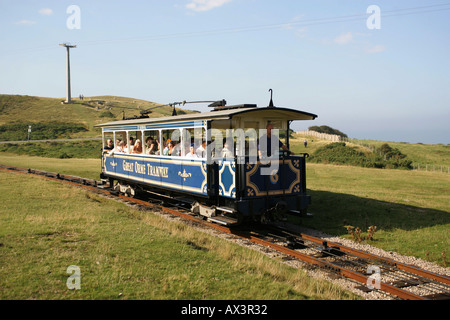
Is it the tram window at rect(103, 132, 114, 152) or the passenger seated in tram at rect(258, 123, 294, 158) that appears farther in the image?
the tram window at rect(103, 132, 114, 152)

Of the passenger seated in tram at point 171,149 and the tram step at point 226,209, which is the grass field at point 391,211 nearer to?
the tram step at point 226,209

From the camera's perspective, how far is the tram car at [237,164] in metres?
10.1

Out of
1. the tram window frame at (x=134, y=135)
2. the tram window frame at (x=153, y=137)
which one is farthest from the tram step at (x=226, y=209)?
the tram window frame at (x=134, y=135)

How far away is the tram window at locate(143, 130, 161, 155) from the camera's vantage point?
44.1 feet

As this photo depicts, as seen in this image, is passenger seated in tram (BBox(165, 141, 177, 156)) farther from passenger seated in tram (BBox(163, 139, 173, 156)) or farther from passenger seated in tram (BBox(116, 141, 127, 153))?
passenger seated in tram (BBox(116, 141, 127, 153))

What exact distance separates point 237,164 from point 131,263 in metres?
3.91

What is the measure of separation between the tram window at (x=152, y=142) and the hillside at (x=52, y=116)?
43640 mm

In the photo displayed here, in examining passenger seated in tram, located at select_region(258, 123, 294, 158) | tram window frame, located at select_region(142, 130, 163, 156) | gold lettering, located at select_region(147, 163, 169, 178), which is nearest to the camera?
passenger seated in tram, located at select_region(258, 123, 294, 158)

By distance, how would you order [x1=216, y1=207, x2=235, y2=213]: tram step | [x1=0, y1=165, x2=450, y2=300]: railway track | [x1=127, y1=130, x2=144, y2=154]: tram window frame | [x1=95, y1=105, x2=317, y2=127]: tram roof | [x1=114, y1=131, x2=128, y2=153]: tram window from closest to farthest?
[x1=0, y1=165, x2=450, y2=300]: railway track
[x1=95, y1=105, x2=317, y2=127]: tram roof
[x1=216, y1=207, x2=235, y2=213]: tram step
[x1=127, y1=130, x2=144, y2=154]: tram window frame
[x1=114, y1=131, x2=128, y2=153]: tram window

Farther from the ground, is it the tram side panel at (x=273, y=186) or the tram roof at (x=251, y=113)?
the tram roof at (x=251, y=113)

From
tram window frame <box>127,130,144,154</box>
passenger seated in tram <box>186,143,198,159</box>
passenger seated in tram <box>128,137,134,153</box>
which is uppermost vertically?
tram window frame <box>127,130,144,154</box>

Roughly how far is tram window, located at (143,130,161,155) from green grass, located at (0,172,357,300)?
3292 mm

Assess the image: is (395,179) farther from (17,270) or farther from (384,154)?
(17,270)

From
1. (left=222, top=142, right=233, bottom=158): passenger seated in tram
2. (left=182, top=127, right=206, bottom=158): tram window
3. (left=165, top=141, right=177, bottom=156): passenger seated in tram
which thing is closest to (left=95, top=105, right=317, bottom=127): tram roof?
(left=182, top=127, right=206, bottom=158): tram window
